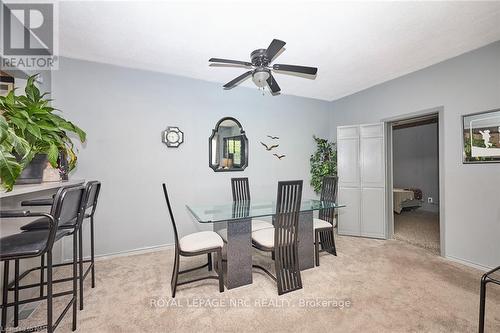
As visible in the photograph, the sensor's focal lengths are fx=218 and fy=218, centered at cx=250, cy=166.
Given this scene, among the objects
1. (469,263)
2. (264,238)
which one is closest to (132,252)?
(264,238)

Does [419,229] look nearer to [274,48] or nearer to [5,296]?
[274,48]

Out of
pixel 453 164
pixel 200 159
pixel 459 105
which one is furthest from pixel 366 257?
pixel 200 159

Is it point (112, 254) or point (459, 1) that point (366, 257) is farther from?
point (112, 254)

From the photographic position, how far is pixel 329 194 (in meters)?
3.23

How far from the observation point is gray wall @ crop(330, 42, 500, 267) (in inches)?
100

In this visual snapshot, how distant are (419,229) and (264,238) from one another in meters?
3.69

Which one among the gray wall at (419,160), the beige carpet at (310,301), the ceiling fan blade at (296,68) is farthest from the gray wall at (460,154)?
the gray wall at (419,160)

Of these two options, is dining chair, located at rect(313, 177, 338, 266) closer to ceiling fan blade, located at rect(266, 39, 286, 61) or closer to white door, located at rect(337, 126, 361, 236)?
white door, located at rect(337, 126, 361, 236)

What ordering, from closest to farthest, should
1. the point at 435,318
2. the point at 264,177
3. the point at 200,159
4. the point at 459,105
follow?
1. the point at 435,318
2. the point at 459,105
3. the point at 200,159
4. the point at 264,177

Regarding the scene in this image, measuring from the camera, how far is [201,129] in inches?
143

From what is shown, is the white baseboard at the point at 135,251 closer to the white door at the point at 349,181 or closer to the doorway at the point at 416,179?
the white door at the point at 349,181

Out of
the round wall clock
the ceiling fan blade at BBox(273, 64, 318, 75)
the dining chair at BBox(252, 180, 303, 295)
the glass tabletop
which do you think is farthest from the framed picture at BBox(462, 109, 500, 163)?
the round wall clock

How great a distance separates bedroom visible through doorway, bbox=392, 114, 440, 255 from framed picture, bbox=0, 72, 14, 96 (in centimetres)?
601

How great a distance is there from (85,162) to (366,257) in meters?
4.03
